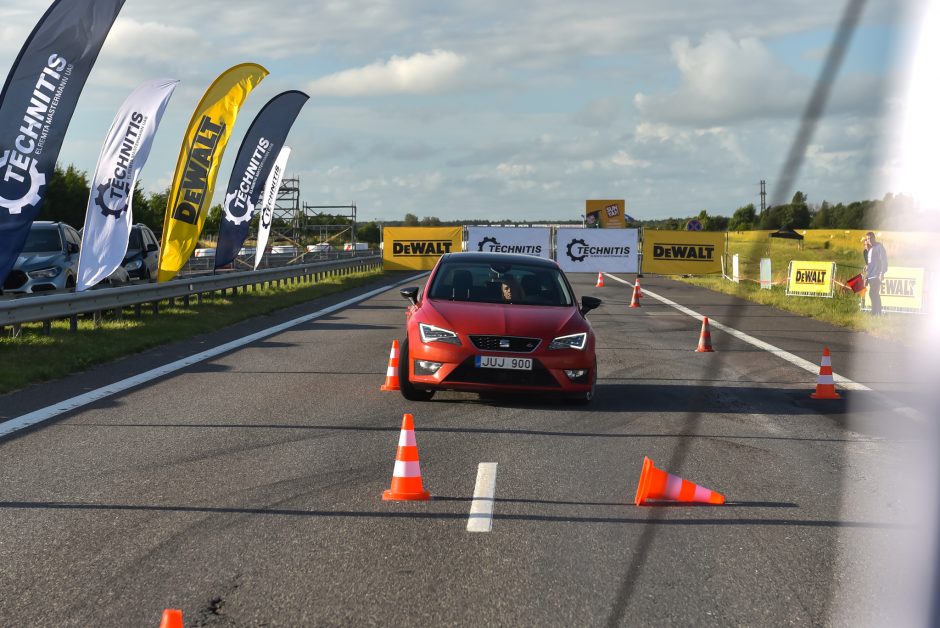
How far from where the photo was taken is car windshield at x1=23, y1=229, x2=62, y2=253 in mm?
21062

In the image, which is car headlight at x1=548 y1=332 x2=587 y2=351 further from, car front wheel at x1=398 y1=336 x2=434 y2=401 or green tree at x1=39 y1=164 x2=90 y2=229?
green tree at x1=39 y1=164 x2=90 y2=229

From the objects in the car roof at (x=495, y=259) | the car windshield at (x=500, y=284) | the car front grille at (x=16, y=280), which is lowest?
the car front grille at (x=16, y=280)

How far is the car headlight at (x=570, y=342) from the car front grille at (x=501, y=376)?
0.96 ft

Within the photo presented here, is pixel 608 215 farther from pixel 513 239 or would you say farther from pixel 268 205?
pixel 268 205

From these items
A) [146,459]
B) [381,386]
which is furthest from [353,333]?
[146,459]

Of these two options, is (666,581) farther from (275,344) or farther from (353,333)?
(353,333)

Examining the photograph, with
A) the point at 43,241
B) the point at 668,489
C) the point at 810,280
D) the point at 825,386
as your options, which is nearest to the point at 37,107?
the point at 43,241

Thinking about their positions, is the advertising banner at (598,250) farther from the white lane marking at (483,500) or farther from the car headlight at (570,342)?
the white lane marking at (483,500)

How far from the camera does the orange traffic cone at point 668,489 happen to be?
6.35m

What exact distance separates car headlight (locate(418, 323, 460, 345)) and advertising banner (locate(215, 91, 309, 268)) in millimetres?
16495

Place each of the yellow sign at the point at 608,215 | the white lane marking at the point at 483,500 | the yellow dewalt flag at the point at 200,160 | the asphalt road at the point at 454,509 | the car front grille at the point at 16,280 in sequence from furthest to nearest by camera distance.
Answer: the yellow sign at the point at 608,215 < the yellow dewalt flag at the point at 200,160 < the car front grille at the point at 16,280 < the white lane marking at the point at 483,500 < the asphalt road at the point at 454,509

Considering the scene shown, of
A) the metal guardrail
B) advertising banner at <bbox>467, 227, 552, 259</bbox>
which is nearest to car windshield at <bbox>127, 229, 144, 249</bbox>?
the metal guardrail

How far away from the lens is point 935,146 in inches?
64.4

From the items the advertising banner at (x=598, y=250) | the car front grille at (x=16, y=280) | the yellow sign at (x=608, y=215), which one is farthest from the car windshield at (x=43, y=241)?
the yellow sign at (x=608, y=215)
